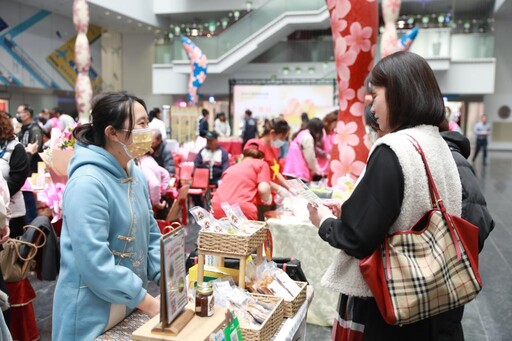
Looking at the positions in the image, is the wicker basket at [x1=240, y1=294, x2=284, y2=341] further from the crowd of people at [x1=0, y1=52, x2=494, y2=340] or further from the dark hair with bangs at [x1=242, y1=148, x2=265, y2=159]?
the dark hair with bangs at [x1=242, y1=148, x2=265, y2=159]

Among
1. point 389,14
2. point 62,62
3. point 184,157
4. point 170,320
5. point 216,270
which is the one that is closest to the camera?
point 170,320

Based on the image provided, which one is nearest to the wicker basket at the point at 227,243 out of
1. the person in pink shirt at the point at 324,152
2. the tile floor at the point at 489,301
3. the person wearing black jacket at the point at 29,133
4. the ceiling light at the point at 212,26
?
the tile floor at the point at 489,301

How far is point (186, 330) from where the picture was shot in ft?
4.69

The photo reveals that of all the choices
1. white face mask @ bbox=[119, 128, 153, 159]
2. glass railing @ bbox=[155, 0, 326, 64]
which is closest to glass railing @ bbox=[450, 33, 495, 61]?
glass railing @ bbox=[155, 0, 326, 64]

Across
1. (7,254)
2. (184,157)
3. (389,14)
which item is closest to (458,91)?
(389,14)

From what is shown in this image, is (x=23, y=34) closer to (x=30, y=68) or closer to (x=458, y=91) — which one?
(x=30, y=68)

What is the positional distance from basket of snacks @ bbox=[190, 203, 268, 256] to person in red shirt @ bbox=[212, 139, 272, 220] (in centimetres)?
179

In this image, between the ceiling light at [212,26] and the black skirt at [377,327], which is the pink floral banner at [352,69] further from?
the ceiling light at [212,26]

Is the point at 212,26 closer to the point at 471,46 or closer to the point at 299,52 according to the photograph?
the point at 299,52

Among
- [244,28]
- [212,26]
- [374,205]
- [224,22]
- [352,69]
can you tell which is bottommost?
[374,205]

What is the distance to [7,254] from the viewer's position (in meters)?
3.07

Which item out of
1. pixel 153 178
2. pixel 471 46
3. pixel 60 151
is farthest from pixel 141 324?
pixel 471 46

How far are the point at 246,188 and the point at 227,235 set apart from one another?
2014 millimetres

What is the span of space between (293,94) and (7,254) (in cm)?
1558
